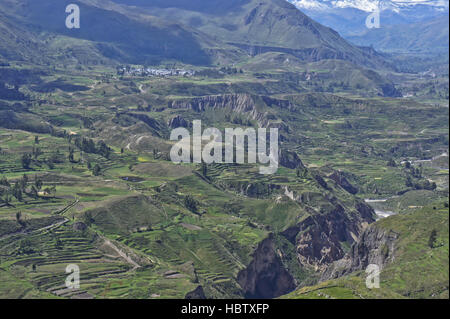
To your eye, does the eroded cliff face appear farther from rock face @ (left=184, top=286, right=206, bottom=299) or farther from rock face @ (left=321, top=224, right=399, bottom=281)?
rock face @ (left=184, top=286, right=206, bottom=299)

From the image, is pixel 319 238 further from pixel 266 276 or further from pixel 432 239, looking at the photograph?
pixel 432 239

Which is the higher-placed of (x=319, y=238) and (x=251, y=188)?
(x=251, y=188)

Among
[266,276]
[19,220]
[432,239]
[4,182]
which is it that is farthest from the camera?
[4,182]

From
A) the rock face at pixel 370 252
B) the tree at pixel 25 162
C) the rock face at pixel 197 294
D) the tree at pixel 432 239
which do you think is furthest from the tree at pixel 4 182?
the tree at pixel 432 239

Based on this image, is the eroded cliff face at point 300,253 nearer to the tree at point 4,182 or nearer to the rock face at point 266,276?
the rock face at point 266,276

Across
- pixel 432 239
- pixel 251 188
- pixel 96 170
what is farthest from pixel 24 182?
pixel 432 239
